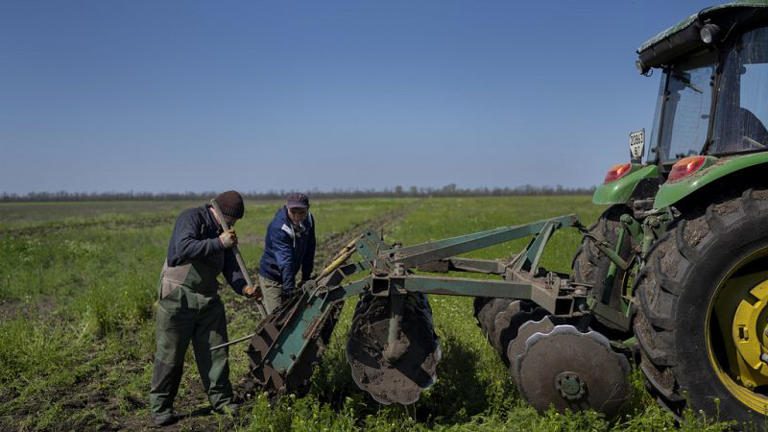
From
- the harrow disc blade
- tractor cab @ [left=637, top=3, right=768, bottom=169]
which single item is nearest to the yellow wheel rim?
tractor cab @ [left=637, top=3, right=768, bottom=169]

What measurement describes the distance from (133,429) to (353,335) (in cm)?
205

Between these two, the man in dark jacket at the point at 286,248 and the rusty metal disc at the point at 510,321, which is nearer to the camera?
the rusty metal disc at the point at 510,321

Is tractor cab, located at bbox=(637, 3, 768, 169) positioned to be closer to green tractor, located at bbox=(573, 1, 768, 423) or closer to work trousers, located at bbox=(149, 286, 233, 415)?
green tractor, located at bbox=(573, 1, 768, 423)

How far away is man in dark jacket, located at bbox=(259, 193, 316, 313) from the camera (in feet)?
18.4

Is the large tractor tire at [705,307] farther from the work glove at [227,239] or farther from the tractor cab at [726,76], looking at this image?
the work glove at [227,239]

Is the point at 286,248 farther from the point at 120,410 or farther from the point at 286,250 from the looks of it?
the point at 120,410

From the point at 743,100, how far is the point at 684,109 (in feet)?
2.80

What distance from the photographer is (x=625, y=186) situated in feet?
17.1

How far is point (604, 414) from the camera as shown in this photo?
13.0 feet

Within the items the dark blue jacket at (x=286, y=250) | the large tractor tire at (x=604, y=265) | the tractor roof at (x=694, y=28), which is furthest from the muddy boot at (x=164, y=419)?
the tractor roof at (x=694, y=28)

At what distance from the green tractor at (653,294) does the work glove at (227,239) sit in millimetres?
720

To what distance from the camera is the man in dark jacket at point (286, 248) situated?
5602mm

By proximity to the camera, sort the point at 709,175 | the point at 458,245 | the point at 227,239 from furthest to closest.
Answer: the point at 227,239 < the point at 458,245 < the point at 709,175

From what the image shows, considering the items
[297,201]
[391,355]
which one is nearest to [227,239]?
[297,201]
